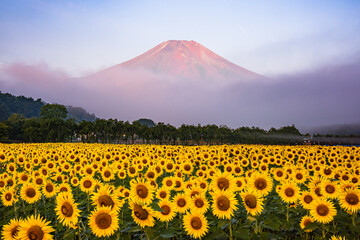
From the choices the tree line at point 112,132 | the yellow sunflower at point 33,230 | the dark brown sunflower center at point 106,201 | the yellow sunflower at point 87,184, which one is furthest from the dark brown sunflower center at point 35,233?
the tree line at point 112,132

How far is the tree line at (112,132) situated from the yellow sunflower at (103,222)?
11584 centimetres

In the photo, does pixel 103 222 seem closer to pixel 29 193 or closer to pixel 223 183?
pixel 223 183

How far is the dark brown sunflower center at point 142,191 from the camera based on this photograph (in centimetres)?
623

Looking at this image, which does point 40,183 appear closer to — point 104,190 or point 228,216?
point 104,190

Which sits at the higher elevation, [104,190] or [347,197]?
[104,190]

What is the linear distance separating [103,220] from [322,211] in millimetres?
4539

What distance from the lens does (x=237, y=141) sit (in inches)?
5719

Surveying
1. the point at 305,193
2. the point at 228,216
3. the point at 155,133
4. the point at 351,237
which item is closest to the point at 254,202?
the point at 228,216

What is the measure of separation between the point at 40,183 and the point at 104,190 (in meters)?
5.22

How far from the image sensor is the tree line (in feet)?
398

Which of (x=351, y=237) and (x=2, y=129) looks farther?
(x=2, y=129)

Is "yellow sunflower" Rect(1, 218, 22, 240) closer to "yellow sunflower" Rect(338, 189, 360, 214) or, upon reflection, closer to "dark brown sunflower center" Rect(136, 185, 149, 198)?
"dark brown sunflower center" Rect(136, 185, 149, 198)

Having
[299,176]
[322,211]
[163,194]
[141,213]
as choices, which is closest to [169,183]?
[163,194]

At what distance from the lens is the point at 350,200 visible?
650 centimetres
